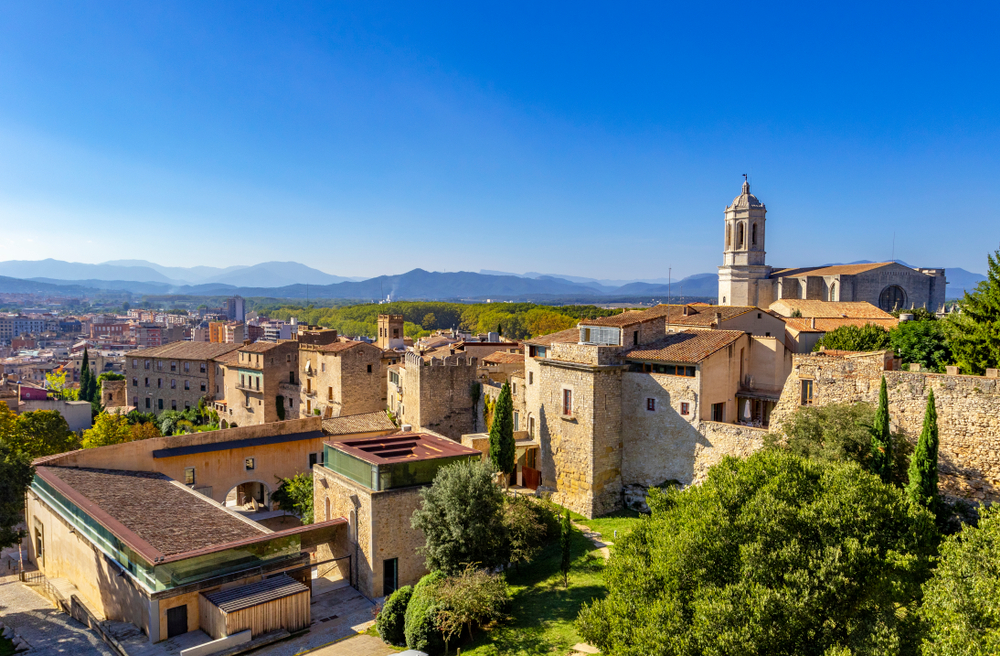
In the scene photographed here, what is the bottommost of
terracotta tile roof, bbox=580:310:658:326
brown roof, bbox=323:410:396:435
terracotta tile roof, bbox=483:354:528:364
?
brown roof, bbox=323:410:396:435

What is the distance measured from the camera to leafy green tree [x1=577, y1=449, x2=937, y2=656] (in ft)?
45.2

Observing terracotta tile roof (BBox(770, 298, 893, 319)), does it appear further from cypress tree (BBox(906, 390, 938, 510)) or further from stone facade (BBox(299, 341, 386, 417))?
stone facade (BBox(299, 341, 386, 417))

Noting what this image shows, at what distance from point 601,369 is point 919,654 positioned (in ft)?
56.5

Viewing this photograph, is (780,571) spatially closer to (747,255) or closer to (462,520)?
(462,520)

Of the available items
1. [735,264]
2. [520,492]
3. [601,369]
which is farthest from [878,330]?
[735,264]

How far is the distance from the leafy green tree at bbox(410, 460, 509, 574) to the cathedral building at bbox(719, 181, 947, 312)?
50.3 metres

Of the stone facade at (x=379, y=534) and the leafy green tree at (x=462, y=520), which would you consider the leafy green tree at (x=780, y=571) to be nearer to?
the leafy green tree at (x=462, y=520)

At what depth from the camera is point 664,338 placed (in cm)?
3200

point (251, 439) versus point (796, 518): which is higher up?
point (796, 518)

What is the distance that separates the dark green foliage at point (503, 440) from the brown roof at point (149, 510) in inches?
447

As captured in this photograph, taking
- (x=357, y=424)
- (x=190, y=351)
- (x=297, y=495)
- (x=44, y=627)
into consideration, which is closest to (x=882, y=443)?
(x=297, y=495)

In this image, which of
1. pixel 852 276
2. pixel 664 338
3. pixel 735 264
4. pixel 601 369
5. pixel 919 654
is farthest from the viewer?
pixel 735 264

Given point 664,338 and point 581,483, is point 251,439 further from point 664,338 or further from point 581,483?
point 664,338

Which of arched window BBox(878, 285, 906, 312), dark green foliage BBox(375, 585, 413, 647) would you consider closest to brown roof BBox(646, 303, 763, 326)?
dark green foliage BBox(375, 585, 413, 647)
